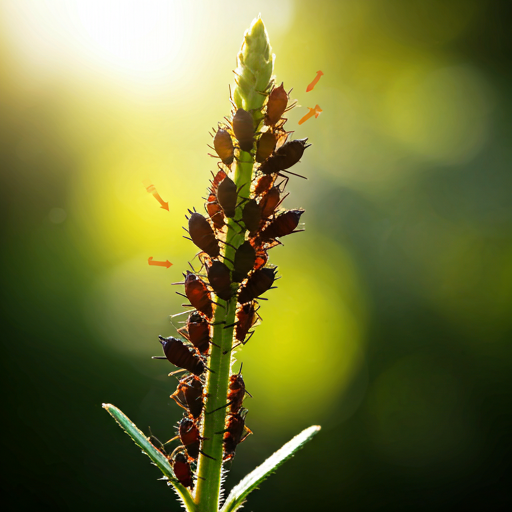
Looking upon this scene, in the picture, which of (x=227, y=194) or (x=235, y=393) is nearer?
(x=227, y=194)

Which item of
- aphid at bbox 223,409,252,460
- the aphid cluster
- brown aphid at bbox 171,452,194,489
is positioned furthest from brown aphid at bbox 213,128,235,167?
brown aphid at bbox 171,452,194,489

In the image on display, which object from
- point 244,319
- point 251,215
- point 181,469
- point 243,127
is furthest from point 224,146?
point 181,469

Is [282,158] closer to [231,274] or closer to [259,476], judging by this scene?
[231,274]

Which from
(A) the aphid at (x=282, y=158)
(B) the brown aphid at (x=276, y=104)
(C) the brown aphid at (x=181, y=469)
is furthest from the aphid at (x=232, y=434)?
(B) the brown aphid at (x=276, y=104)

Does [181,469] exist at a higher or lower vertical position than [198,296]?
lower

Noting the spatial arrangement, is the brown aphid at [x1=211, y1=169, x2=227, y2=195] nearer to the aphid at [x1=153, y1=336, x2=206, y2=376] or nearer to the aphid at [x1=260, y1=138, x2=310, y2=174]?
the aphid at [x1=260, y1=138, x2=310, y2=174]

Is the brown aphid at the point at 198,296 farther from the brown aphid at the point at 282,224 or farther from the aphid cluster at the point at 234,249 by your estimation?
the brown aphid at the point at 282,224
